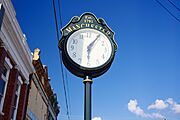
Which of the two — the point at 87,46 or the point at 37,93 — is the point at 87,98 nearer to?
the point at 87,46

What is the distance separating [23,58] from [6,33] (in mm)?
2979

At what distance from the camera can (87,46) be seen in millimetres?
3229

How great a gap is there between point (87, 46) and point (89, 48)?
0.15ft

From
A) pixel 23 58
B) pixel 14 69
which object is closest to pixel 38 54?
pixel 23 58

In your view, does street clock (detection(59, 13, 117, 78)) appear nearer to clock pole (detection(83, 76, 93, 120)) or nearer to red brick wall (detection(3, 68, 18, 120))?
clock pole (detection(83, 76, 93, 120))

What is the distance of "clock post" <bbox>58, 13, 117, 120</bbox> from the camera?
3.05 metres

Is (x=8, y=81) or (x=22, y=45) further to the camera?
(x=22, y=45)

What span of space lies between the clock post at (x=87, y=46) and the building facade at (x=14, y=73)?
4860 mm

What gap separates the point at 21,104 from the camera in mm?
12242

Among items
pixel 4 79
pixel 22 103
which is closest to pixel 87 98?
pixel 4 79

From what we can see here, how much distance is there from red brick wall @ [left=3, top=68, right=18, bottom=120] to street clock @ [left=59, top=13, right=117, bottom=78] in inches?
304

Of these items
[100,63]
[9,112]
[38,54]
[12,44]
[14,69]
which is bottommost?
[100,63]

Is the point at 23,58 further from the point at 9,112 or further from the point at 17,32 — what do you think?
the point at 9,112

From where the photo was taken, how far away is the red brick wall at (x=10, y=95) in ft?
32.7
